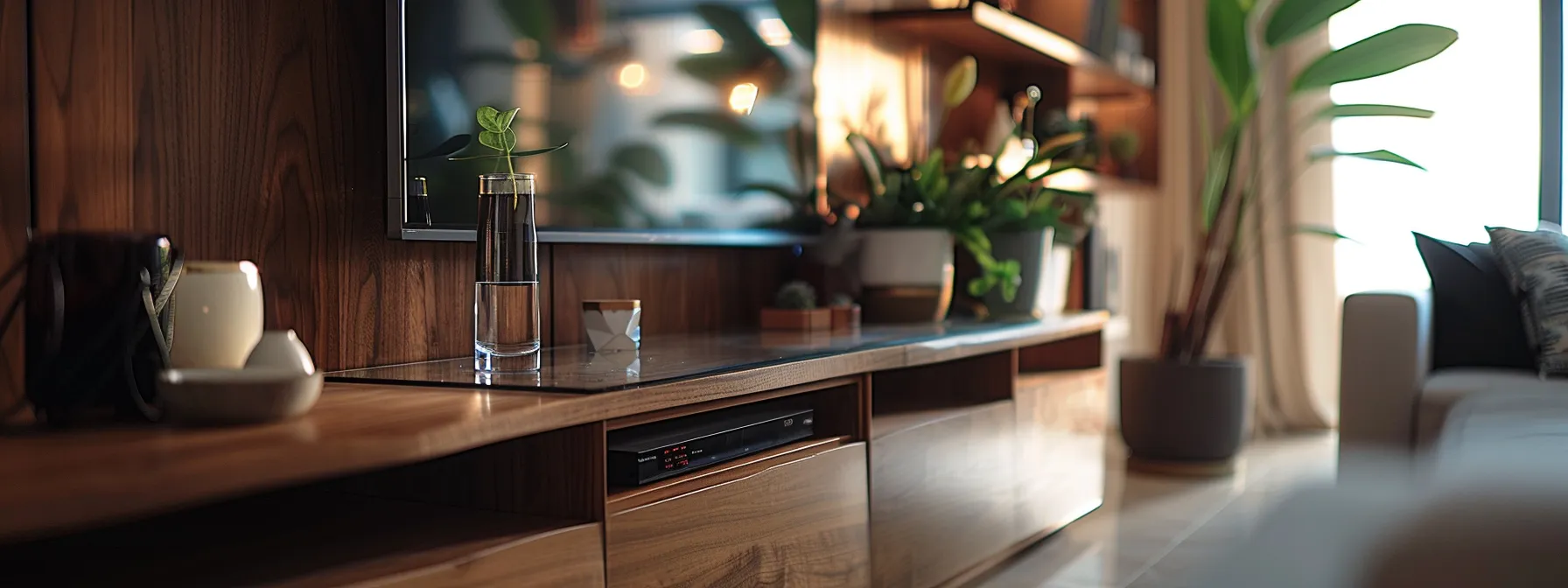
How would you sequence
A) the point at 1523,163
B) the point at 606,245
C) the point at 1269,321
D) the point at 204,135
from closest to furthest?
the point at 204,135
the point at 606,245
the point at 1523,163
the point at 1269,321

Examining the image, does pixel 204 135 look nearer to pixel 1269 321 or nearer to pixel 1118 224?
pixel 1118 224

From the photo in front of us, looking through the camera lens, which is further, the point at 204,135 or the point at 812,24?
the point at 812,24

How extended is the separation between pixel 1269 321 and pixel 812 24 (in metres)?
2.46

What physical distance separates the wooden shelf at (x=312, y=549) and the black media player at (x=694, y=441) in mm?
124

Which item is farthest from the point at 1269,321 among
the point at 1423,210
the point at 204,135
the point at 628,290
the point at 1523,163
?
the point at 204,135

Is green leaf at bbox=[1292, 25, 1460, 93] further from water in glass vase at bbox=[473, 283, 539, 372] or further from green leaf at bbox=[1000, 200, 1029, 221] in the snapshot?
water in glass vase at bbox=[473, 283, 539, 372]

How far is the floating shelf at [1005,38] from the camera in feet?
9.27

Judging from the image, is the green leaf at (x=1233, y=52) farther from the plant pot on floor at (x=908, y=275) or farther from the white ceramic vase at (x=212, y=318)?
the white ceramic vase at (x=212, y=318)

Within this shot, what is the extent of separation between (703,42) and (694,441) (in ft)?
3.01

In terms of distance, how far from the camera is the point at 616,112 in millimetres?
1941

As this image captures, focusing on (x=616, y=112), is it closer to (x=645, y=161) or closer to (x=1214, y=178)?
(x=645, y=161)

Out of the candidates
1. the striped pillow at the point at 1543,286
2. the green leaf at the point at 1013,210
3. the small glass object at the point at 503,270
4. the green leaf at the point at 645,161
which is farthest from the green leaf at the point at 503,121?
the striped pillow at the point at 1543,286

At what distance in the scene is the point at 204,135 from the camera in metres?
1.39

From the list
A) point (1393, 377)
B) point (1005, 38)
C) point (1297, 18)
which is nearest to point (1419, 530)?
point (1393, 377)
